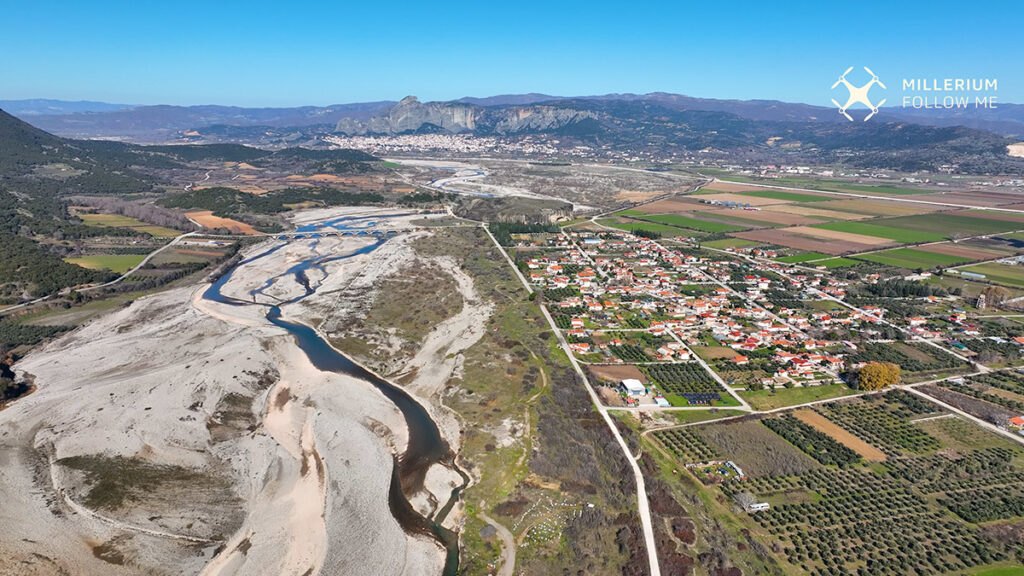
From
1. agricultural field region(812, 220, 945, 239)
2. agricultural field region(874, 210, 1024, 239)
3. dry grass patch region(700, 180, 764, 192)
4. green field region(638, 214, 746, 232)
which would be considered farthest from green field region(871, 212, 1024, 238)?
dry grass patch region(700, 180, 764, 192)

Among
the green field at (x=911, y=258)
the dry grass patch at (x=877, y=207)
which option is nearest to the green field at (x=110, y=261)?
the green field at (x=911, y=258)

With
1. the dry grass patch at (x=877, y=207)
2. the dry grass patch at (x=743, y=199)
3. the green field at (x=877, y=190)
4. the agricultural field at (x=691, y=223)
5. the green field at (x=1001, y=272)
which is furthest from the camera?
the green field at (x=877, y=190)

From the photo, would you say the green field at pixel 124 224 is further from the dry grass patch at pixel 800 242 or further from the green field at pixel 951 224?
the green field at pixel 951 224

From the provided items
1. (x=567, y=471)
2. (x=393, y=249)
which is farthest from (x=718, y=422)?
(x=393, y=249)

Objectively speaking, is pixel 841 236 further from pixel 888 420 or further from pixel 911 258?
pixel 888 420

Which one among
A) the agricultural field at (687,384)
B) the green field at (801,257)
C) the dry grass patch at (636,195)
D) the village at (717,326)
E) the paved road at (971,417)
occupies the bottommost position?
the paved road at (971,417)

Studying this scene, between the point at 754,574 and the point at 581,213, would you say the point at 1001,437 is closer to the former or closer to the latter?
the point at 754,574
